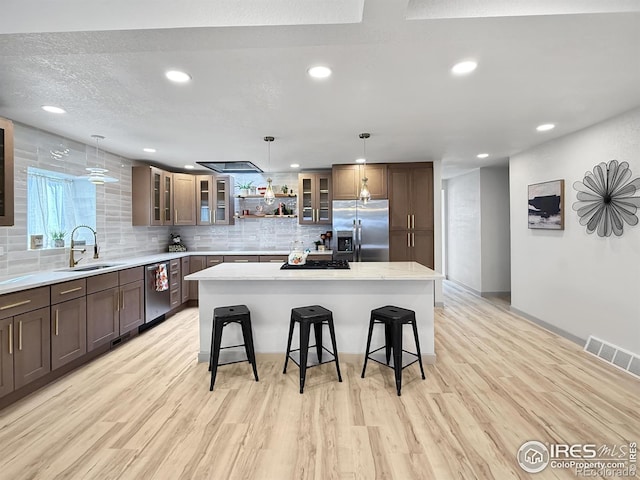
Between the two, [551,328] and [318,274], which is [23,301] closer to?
[318,274]

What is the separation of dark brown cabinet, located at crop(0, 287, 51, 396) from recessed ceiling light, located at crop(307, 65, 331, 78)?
2762 mm

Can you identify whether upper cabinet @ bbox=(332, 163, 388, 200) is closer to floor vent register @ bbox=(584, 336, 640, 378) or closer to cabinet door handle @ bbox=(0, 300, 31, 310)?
floor vent register @ bbox=(584, 336, 640, 378)

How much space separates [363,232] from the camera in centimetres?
514

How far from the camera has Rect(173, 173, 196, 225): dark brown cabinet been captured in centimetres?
549

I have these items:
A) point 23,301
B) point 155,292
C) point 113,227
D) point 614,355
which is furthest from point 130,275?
point 614,355

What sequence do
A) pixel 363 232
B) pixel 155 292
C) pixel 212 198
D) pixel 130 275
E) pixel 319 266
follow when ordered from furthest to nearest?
pixel 212 198 < pixel 363 232 < pixel 155 292 < pixel 130 275 < pixel 319 266

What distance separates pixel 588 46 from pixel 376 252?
141 inches

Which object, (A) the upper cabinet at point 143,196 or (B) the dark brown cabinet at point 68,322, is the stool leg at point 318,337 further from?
(A) the upper cabinet at point 143,196

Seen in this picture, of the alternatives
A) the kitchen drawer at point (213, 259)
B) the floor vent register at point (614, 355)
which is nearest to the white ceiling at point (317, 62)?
the kitchen drawer at point (213, 259)

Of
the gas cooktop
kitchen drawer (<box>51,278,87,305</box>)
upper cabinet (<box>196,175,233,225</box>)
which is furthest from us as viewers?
upper cabinet (<box>196,175,233,225</box>)

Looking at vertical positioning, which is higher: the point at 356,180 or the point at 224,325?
the point at 356,180

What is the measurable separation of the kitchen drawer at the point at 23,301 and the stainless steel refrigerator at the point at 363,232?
3643mm

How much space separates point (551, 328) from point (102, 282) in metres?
5.36

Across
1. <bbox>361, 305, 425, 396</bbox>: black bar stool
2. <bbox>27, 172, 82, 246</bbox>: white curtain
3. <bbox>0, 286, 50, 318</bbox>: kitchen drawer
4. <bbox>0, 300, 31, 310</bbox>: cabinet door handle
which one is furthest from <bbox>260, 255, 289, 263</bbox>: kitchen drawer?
<bbox>0, 300, 31, 310</bbox>: cabinet door handle
